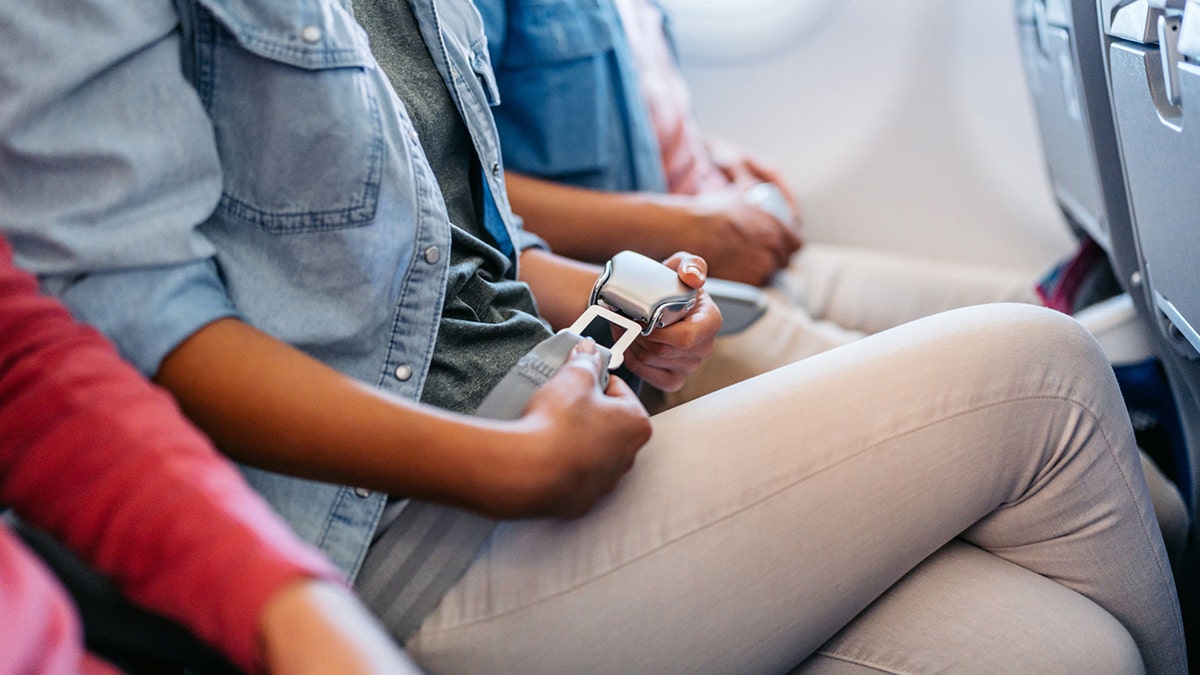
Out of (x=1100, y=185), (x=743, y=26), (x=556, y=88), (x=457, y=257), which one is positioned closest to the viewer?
(x=457, y=257)

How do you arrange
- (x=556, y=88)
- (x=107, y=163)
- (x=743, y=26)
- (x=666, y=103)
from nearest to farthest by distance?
(x=107, y=163) → (x=556, y=88) → (x=666, y=103) → (x=743, y=26)

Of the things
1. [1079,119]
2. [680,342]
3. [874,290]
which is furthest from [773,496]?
[874,290]

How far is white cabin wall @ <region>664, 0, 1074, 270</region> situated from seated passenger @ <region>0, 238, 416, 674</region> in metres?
1.61

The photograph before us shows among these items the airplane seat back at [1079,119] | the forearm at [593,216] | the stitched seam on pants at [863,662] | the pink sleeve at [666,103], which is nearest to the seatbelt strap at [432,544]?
the stitched seam on pants at [863,662]

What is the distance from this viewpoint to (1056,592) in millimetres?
722

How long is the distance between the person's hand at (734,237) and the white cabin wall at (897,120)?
72 cm

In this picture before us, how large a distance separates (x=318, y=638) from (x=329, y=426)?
0.59 feet

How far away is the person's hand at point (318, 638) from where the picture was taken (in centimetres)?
43

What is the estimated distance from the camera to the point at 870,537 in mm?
675

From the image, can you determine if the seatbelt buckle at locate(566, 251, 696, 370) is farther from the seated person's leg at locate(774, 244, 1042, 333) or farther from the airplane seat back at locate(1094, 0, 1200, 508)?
the seated person's leg at locate(774, 244, 1042, 333)

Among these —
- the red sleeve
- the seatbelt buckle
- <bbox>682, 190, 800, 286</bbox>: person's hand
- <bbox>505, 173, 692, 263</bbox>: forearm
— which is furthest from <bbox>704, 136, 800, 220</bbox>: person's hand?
the red sleeve

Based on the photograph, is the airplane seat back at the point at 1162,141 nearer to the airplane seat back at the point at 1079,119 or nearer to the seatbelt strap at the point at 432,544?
the airplane seat back at the point at 1079,119

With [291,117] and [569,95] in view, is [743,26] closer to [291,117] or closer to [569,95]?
[569,95]

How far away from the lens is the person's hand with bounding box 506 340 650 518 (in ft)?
1.90
